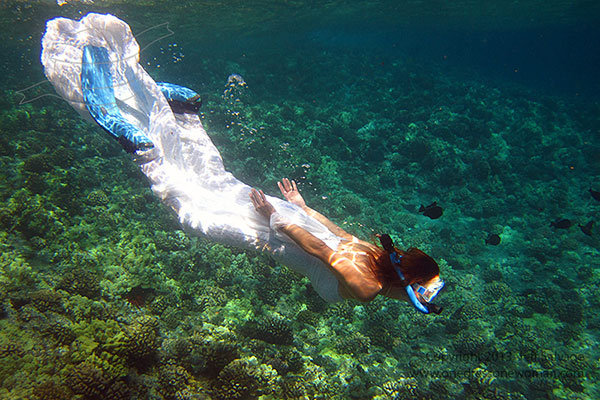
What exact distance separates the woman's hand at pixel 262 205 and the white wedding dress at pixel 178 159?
0.20 metres

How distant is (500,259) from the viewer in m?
8.80

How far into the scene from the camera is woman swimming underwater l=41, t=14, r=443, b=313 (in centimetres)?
269

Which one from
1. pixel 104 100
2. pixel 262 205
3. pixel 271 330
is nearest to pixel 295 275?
pixel 271 330

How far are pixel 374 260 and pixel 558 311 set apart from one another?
7.93 meters

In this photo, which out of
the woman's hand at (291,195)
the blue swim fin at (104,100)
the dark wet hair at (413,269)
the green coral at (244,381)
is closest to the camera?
the dark wet hair at (413,269)

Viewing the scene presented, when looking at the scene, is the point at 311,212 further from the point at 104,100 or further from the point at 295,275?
the point at 104,100

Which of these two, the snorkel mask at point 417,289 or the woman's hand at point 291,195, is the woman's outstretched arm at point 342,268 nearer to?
the snorkel mask at point 417,289

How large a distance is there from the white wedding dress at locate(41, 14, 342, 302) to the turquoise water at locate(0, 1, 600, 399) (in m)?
1.69

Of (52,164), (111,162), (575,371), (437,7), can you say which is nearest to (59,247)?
(52,164)

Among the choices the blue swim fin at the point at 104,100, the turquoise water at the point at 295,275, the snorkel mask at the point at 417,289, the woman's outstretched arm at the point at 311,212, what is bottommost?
the turquoise water at the point at 295,275

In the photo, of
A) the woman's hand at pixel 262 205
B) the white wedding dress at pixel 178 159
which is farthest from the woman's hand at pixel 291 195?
the woman's hand at pixel 262 205

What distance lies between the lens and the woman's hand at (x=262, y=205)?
3604 millimetres

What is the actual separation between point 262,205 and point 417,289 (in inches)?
82.5

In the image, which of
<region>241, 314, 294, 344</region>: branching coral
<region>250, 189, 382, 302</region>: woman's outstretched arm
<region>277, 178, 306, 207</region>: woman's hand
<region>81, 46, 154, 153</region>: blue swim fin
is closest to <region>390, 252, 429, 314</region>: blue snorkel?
<region>250, 189, 382, 302</region>: woman's outstretched arm
